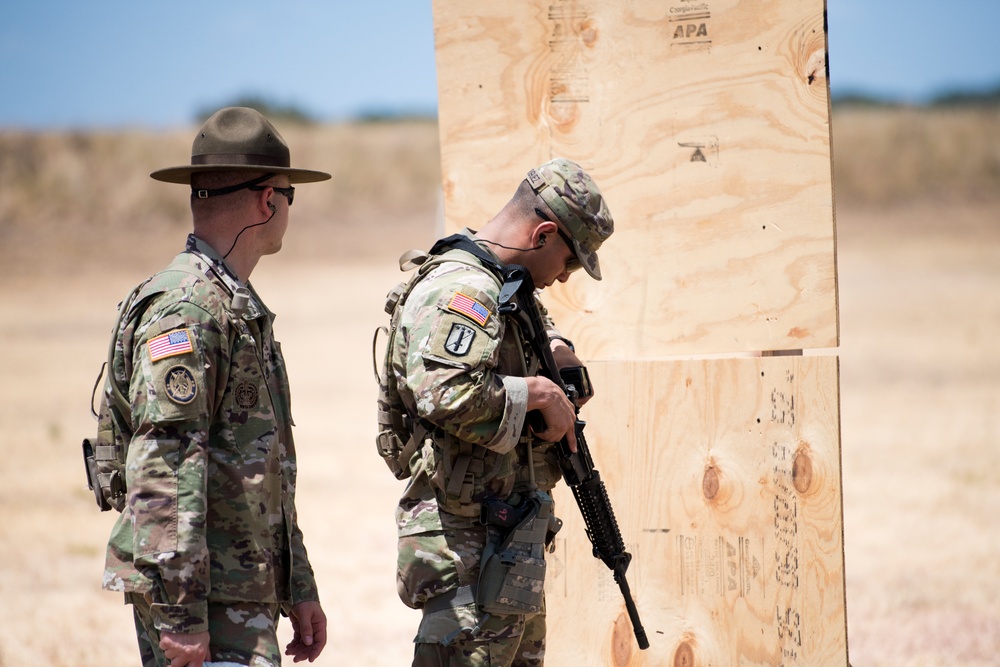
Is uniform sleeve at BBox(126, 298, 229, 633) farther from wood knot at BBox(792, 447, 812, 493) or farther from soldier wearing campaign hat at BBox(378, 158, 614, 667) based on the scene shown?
wood knot at BBox(792, 447, 812, 493)

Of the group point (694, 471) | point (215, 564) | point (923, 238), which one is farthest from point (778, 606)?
point (923, 238)

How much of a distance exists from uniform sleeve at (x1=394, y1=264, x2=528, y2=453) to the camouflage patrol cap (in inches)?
12.8

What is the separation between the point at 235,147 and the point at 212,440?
0.82 metres

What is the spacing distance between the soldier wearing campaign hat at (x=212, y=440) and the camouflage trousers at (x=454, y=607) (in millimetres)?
301

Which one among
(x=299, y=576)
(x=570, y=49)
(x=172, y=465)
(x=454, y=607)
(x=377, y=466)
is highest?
(x=570, y=49)

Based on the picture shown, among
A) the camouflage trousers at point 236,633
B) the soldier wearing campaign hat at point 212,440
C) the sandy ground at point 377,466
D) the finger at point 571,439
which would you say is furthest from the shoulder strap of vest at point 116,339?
the sandy ground at point 377,466

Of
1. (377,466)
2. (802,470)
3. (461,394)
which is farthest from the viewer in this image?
(377,466)

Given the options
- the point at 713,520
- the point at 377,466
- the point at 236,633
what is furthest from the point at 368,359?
the point at 236,633

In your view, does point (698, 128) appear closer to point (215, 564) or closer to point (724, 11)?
point (724, 11)

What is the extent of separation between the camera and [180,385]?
99.1 inches

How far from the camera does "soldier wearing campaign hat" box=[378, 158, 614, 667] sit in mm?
2771

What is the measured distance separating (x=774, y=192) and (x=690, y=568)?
1393 millimetres

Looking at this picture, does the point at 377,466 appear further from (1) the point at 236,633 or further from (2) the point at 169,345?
(2) the point at 169,345

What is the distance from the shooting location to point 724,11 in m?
3.57
